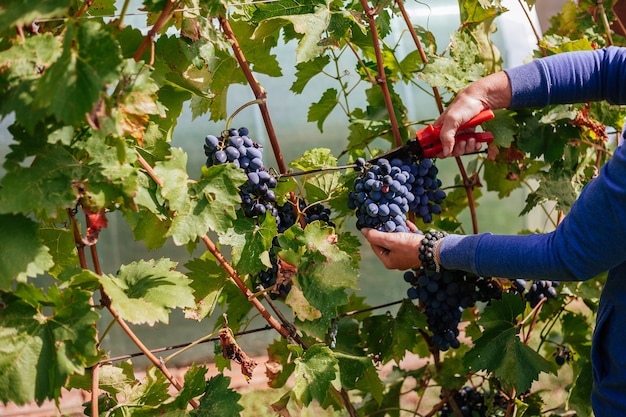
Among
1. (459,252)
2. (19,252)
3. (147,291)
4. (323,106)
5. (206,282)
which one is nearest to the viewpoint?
(19,252)

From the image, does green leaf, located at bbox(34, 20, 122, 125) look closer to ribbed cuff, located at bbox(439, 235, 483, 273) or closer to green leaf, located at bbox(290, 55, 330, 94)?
ribbed cuff, located at bbox(439, 235, 483, 273)

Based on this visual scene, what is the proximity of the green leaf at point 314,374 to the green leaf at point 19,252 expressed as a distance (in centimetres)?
62

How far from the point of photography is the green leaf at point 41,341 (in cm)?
127

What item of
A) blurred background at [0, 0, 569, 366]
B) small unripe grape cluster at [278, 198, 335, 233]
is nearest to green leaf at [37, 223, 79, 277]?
small unripe grape cluster at [278, 198, 335, 233]

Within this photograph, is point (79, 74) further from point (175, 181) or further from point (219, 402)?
point (219, 402)

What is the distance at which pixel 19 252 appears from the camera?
1.27 m

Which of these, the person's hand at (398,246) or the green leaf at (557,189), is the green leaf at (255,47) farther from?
the green leaf at (557,189)

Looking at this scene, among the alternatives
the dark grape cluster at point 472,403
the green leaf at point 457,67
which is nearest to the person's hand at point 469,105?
the green leaf at point 457,67

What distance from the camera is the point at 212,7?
4.75 ft

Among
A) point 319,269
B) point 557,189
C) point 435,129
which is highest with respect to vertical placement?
point 435,129

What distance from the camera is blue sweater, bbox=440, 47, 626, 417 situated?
1.31 meters

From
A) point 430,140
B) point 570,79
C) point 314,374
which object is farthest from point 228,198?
point 570,79

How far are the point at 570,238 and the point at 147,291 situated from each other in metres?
0.83

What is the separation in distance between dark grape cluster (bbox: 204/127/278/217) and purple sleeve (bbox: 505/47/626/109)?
652 millimetres
